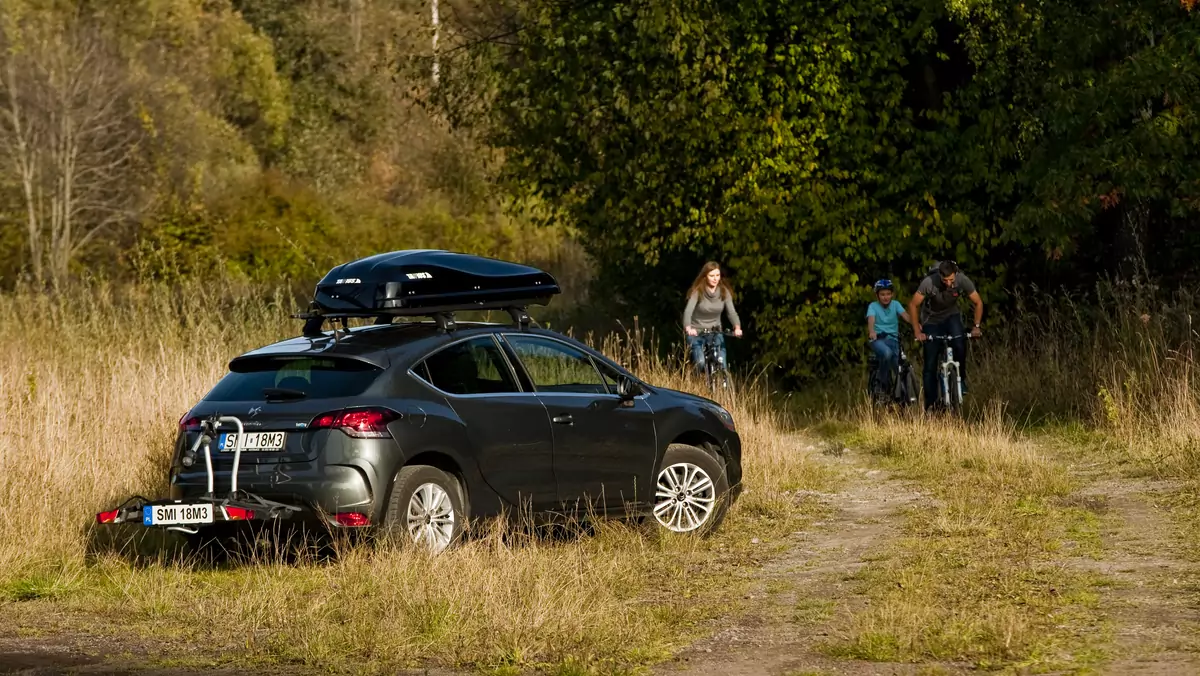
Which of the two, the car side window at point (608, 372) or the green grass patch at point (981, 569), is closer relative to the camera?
the green grass patch at point (981, 569)

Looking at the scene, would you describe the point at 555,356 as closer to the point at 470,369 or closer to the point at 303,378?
the point at 470,369

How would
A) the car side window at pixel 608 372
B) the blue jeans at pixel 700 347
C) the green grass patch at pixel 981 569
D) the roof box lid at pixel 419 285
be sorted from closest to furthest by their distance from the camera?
the green grass patch at pixel 981 569 < the roof box lid at pixel 419 285 < the car side window at pixel 608 372 < the blue jeans at pixel 700 347

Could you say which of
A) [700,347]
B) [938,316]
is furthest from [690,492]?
[700,347]

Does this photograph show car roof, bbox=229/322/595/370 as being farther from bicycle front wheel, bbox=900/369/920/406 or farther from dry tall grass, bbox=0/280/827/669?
bicycle front wheel, bbox=900/369/920/406

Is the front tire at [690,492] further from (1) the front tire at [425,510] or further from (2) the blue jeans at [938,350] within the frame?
(2) the blue jeans at [938,350]

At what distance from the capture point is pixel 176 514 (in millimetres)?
10273

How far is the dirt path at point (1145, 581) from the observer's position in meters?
7.83

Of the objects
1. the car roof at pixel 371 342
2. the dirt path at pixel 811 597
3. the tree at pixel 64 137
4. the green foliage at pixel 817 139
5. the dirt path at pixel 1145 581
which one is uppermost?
the tree at pixel 64 137

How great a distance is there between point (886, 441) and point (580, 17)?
8.98m

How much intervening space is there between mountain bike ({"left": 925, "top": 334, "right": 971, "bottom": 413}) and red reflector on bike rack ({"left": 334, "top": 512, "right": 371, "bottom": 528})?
10.1 metres

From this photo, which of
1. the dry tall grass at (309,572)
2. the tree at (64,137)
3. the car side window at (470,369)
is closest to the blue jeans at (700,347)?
the dry tall grass at (309,572)

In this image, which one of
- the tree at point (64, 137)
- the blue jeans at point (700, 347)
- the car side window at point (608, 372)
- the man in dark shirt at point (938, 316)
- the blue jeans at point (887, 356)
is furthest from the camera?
the tree at point (64, 137)

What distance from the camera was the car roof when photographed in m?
10.6

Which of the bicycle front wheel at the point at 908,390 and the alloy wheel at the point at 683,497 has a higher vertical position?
the bicycle front wheel at the point at 908,390
